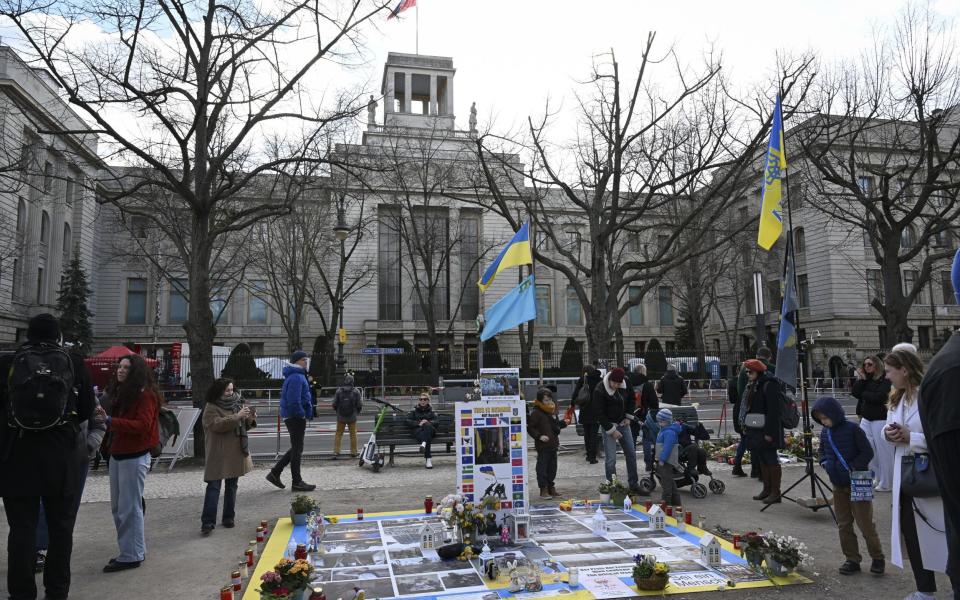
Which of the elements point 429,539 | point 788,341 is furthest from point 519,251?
point 429,539

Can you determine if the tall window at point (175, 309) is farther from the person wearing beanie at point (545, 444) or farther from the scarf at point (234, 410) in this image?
the person wearing beanie at point (545, 444)

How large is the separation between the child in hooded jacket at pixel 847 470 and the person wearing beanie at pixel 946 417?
3.30 metres

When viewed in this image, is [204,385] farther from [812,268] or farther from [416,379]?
[812,268]

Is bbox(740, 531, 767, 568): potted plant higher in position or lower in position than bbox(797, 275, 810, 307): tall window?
lower

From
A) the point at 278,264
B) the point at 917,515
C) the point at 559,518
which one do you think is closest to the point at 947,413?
the point at 917,515

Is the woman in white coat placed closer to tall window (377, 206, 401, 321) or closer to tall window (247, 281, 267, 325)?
tall window (377, 206, 401, 321)

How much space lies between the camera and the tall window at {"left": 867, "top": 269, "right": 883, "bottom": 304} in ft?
140

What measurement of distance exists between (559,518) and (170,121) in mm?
11164

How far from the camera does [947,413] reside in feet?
8.87

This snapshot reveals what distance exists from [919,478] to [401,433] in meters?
10.4

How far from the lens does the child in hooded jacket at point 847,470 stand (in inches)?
228

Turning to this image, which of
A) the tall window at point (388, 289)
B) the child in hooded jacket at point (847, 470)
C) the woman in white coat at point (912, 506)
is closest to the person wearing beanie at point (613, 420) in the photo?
the child in hooded jacket at point (847, 470)

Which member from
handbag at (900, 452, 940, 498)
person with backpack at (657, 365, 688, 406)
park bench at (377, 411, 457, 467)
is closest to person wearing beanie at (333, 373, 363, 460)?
park bench at (377, 411, 457, 467)

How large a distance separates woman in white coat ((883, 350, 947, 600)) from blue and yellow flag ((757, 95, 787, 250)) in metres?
3.85
